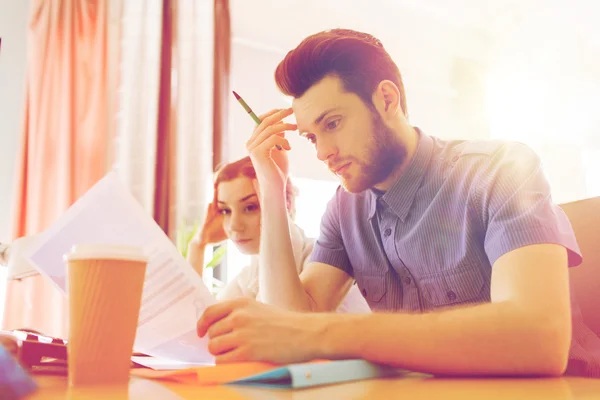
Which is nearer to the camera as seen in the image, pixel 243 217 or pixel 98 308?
pixel 98 308

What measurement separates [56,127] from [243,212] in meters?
1.36

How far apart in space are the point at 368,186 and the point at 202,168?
5.65 feet

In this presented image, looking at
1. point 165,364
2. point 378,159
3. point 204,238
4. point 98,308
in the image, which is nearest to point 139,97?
point 204,238

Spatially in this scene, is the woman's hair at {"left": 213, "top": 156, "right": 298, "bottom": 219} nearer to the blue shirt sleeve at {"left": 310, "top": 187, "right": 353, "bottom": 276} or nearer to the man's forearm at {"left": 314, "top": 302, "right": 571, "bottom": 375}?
the blue shirt sleeve at {"left": 310, "top": 187, "right": 353, "bottom": 276}

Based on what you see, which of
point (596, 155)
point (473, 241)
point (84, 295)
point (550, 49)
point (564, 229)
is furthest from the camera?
point (596, 155)

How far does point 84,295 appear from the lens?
479 mm

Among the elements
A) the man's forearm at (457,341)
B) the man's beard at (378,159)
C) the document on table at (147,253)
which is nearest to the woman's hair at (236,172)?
the man's beard at (378,159)

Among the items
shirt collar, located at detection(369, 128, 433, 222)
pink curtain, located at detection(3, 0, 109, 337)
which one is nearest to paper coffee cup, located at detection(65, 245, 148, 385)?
shirt collar, located at detection(369, 128, 433, 222)

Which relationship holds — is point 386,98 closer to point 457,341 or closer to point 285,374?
point 457,341

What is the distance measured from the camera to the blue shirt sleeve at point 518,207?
75 centimetres

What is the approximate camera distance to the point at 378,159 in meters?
1.16

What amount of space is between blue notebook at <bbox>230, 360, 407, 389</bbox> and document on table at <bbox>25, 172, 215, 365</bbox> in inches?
9.6

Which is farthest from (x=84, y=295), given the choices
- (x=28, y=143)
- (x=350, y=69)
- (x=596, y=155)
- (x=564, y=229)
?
(x=596, y=155)

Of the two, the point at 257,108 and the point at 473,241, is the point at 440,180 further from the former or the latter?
the point at 257,108
